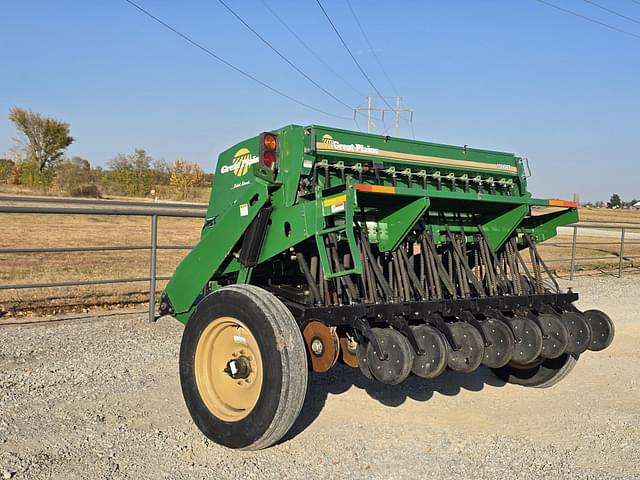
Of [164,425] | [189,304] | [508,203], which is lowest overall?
[164,425]

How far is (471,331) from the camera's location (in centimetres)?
423

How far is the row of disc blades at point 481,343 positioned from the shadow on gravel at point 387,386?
1149 millimetres

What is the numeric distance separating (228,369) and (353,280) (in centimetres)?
118

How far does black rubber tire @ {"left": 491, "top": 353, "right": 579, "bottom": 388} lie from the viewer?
18.0 feet

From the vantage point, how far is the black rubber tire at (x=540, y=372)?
549cm

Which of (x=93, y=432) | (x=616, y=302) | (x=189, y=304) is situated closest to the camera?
(x=93, y=432)

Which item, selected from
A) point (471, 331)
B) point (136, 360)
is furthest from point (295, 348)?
point (136, 360)

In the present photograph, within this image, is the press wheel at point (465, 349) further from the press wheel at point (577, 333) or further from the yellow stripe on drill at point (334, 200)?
the yellow stripe on drill at point (334, 200)

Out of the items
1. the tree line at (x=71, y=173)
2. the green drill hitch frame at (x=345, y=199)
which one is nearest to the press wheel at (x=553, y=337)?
the green drill hitch frame at (x=345, y=199)

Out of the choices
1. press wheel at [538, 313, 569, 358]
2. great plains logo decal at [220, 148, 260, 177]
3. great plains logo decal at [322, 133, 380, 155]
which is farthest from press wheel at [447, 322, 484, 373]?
great plains logo decal at [220, 148, 260, 177]

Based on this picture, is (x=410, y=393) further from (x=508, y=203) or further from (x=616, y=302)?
(x=616, y=302)

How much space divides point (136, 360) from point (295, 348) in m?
3.11

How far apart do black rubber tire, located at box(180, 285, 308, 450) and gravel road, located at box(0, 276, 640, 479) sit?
6.1 inches

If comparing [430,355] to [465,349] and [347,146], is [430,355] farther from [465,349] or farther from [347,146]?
[347,146]
